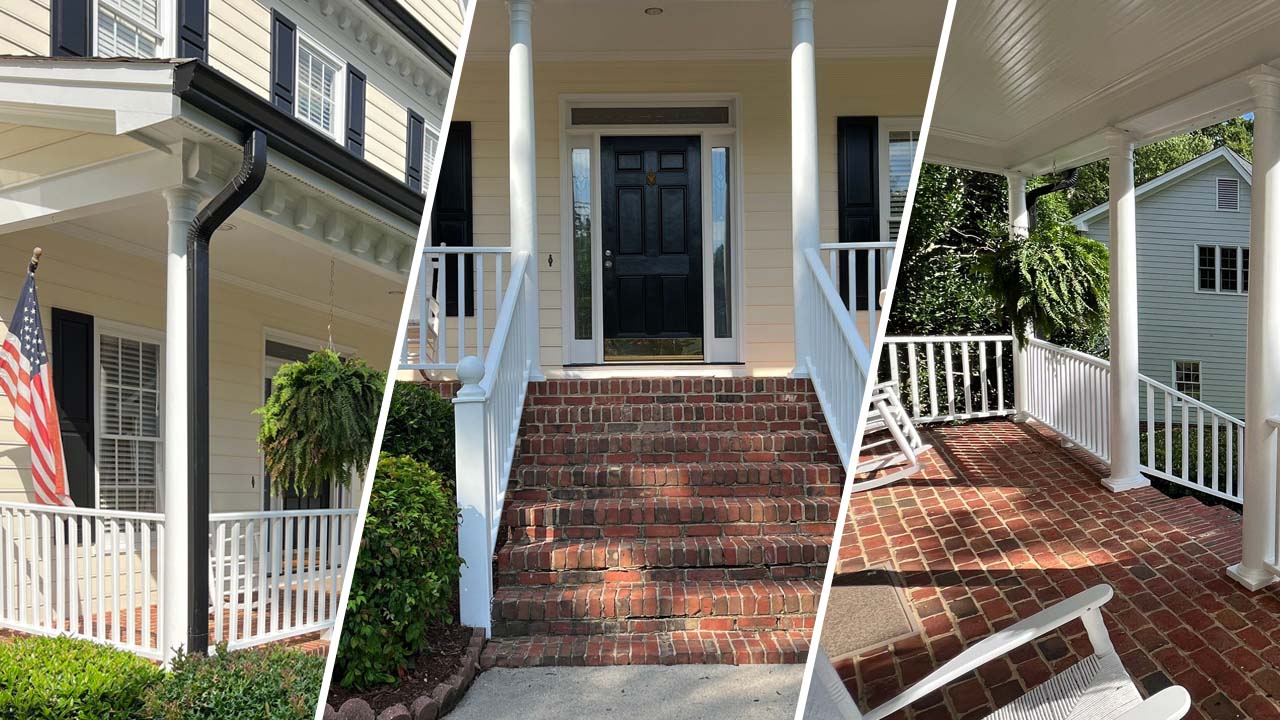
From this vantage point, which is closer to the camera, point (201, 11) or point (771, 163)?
point (201, 11)

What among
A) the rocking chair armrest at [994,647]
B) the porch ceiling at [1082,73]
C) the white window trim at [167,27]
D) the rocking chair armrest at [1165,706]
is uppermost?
the porch ceiling at [1082,73]

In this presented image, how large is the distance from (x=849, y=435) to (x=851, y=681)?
3.27ft

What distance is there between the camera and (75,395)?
10.0ft

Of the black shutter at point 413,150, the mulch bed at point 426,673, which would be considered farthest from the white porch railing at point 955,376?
the mulch bed at point 426,673

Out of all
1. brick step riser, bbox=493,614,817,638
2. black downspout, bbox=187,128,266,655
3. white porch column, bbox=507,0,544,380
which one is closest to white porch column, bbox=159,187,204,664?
black downspout, bbox=187,128,266,655

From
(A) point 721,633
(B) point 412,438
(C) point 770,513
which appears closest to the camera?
(A) point 721,633

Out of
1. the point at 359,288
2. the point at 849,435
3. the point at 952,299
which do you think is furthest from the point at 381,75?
the point at 952,299

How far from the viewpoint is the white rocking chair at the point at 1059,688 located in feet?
5.90

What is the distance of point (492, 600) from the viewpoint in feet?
9.82

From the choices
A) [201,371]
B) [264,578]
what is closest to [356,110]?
[201,371]

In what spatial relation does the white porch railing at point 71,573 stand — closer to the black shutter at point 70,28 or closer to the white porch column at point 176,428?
the white porch column at point 176,428

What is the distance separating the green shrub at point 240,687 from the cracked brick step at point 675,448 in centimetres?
120

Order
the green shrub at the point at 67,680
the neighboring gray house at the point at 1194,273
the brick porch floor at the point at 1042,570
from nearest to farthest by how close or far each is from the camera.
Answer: the green shrub at the point at 67,680, the brick porch floor at the point at 1042,570, the neighboring gray house at the point at 1194,273

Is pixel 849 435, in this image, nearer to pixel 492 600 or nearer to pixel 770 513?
pixel 770 513
